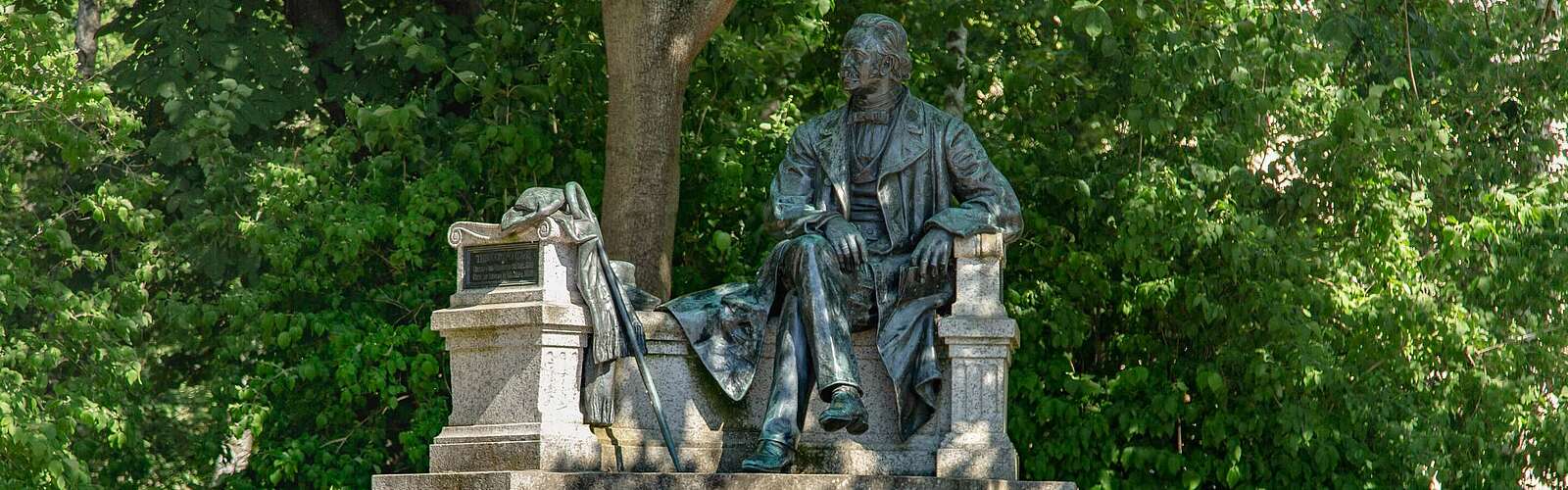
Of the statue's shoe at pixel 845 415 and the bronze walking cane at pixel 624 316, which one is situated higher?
the bronze walking cane at pixel 624 316

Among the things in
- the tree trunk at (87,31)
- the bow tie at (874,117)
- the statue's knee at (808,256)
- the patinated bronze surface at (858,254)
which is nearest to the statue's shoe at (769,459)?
the patinated bronze surface at (858,254)

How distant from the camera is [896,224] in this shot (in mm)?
9695

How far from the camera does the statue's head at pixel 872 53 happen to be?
967 cm

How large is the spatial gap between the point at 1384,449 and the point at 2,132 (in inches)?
294

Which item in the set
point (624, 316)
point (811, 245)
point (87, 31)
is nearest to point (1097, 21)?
point (811, 245)

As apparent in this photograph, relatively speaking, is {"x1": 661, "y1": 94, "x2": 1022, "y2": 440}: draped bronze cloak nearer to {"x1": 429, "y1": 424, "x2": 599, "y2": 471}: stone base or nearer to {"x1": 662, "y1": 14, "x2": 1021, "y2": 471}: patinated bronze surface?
{"x1": 662, "y1": 14, "x2": 1021, "y2": 471}: patinated bronze surface

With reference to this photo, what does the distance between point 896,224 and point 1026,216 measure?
12.1ft

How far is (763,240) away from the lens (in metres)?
13.6

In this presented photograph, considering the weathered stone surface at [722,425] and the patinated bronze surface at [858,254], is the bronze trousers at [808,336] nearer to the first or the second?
the patinated bronze surface at [858,254]

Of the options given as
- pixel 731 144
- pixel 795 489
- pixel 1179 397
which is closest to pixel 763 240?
pixel 731 144

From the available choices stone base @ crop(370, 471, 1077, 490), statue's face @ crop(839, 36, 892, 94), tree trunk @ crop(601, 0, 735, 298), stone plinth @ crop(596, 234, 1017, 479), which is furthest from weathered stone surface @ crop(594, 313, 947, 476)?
tree trunk @ crop(601, 0, 735, 298)

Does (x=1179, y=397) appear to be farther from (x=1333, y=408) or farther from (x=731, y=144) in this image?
(x=731, y=144)

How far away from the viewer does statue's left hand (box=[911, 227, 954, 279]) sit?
9.21 metres

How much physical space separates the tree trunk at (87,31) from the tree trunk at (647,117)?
4.63 metres
